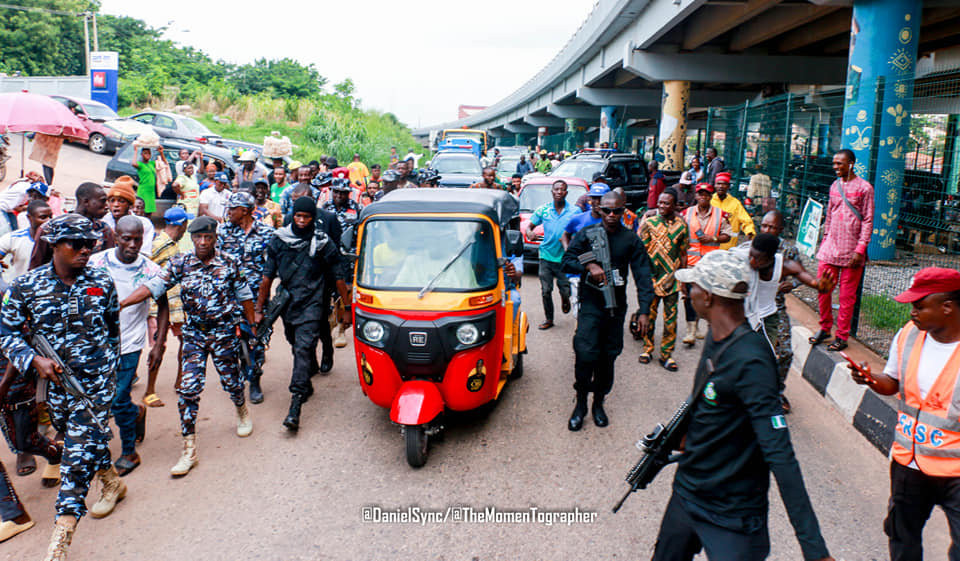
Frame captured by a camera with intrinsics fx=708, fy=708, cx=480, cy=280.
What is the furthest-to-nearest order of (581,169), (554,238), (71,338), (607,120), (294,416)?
(607,120)
(581,169)
(554,238)
(294,416)
(71,338)

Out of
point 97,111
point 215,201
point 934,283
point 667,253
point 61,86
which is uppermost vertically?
point 61,86

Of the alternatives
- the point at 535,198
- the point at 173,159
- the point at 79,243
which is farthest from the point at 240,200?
the point at 173,159

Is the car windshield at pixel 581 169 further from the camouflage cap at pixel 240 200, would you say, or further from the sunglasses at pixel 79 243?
the sunglasses at pixel 79 243

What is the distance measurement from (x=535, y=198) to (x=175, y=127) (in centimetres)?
1317

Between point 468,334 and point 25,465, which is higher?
point 468,334

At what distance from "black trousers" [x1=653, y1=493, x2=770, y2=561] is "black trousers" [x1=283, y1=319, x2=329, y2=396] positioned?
3819 millimetres

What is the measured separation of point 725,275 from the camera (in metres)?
2.75

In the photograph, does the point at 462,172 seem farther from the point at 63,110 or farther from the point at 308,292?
the point at 308,292

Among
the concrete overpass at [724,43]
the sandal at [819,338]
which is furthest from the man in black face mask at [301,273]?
the concrete overpass at [724,43]

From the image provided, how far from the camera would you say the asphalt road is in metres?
4.40

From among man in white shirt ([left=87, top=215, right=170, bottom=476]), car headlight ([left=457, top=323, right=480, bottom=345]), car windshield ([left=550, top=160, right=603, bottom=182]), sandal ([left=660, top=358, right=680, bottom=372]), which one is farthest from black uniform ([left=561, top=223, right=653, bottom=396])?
car windshield ([left=550, top=160, right=603, bottom=182])

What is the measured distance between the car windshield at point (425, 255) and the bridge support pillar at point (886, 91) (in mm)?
7558

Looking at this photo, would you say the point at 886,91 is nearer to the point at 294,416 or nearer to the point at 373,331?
the point at 373,331

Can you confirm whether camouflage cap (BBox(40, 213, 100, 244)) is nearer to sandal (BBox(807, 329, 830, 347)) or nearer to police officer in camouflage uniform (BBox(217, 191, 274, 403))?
police officer in camouflage uniform (BBox(217, 191, 274, 403))
